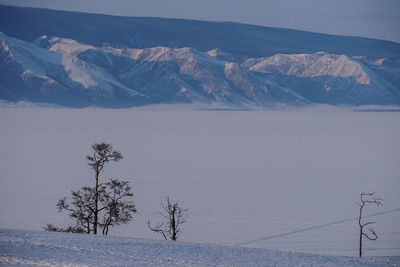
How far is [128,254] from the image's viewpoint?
10141 millimetres

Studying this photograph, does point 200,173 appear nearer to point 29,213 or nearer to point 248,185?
point 248,185

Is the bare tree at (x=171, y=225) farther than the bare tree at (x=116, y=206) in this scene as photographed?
No

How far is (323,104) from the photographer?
19762 centimetres

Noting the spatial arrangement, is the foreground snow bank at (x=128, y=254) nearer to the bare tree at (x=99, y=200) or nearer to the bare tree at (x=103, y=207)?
the bare tree at (x=99, y=200)

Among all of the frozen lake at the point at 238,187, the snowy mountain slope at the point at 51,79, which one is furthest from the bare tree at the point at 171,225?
the snowy mountain slope at the point at 51,79

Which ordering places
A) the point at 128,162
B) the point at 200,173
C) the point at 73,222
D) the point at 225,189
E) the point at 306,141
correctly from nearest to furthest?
the point at 73,222 < the point at 225,189 < the point at 200,173 < the point at 128,162 < the point at 306,141

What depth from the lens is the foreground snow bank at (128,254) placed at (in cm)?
966

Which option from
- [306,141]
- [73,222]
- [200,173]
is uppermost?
[306,141]

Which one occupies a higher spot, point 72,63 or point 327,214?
point 72,63

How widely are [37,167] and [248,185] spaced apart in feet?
36.7

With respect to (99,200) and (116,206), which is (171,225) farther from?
(99,200)

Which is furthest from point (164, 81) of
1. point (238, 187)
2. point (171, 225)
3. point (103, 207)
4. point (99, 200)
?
point (103, 207)

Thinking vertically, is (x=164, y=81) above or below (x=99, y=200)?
above

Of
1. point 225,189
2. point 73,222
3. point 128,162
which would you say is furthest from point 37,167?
point 73,222
